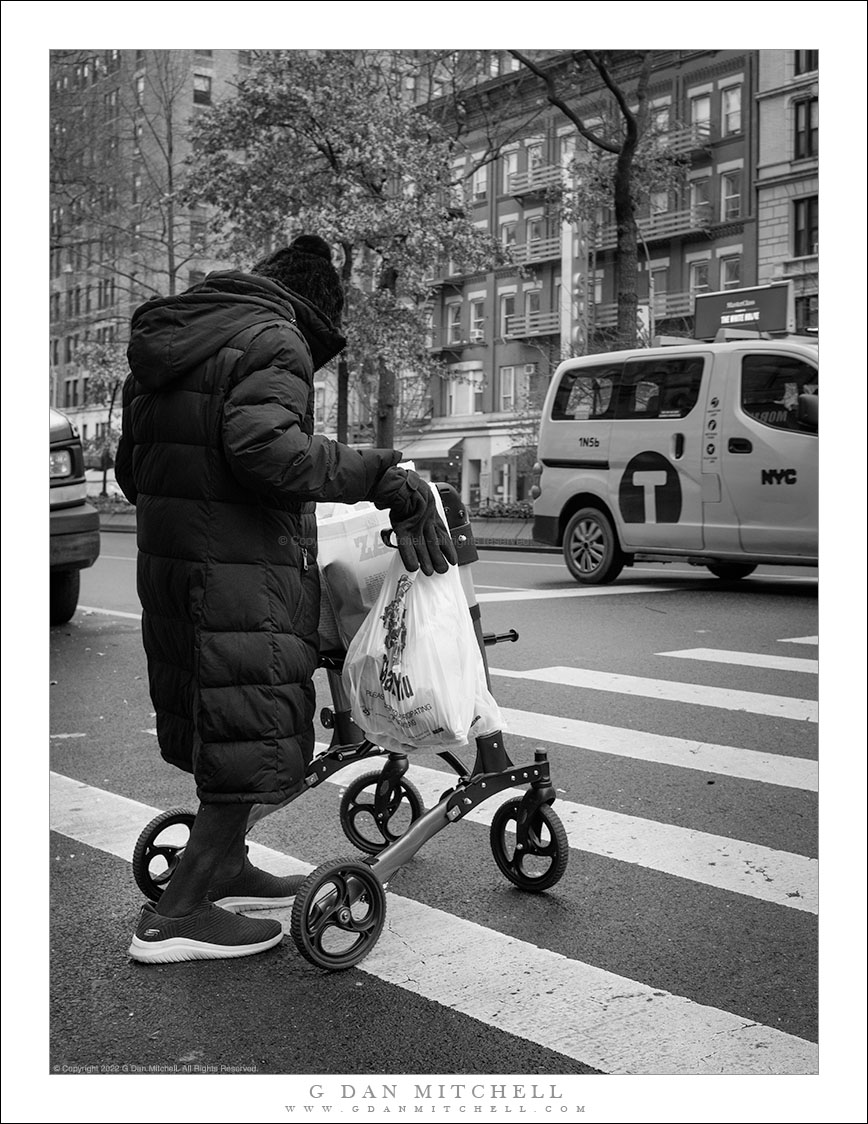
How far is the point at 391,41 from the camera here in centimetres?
269

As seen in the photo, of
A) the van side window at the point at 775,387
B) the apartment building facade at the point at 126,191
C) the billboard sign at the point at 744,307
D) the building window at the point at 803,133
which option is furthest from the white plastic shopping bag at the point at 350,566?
the building window at the point at 803,133

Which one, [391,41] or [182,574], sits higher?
[391,41]

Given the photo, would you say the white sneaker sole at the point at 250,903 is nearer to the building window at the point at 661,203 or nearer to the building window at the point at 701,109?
the building window at the point at 701,109

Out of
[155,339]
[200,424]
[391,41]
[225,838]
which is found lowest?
[225,838]

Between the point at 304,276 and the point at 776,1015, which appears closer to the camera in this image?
the point at 776,1015

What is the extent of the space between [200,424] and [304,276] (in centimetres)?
48

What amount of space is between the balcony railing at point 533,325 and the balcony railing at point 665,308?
217 centimetres

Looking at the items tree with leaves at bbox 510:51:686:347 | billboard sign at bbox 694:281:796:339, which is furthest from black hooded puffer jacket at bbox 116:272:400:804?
tree with leaves at bbox 510:51:686:347

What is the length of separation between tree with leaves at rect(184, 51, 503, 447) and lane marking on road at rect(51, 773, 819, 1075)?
21.9m

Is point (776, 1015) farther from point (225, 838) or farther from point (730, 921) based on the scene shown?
point (225, 838)

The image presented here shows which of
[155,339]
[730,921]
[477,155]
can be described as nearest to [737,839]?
[730,921]

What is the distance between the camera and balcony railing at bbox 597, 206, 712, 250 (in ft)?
132

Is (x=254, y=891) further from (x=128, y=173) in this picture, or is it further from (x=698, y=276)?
(x=698, y=276)

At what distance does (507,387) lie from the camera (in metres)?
47.5
